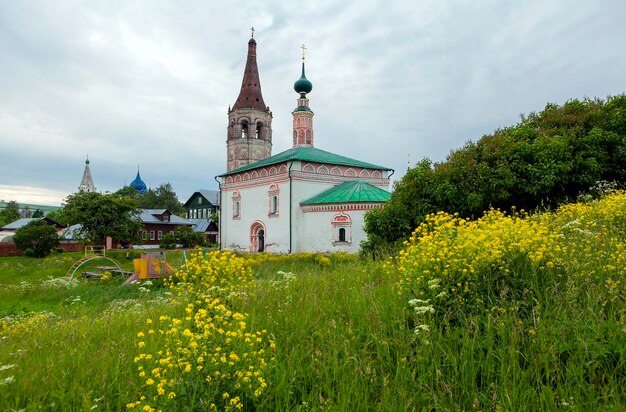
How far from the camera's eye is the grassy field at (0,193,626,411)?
254 centimetres

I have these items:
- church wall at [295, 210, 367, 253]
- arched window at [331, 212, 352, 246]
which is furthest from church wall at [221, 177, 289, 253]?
arched window at [331, 212, 352, 246]

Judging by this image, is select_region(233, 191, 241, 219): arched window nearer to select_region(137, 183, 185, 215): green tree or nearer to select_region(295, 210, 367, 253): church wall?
select_region(295, 210, 367, 253): church wall

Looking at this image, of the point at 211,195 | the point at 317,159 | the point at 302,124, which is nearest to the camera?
the point at 317,159

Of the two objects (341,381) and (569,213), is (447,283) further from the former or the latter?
(569,213)

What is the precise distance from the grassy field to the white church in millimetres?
16540

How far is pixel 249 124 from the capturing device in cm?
4031

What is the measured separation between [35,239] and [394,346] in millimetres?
33490

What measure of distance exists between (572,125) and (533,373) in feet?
36.7

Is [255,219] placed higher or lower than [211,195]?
lower

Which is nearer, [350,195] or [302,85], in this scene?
[350,195]

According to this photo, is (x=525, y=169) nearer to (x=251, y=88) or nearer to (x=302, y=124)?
(x=302, y=124)

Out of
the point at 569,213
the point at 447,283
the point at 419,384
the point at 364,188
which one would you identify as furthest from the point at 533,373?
the point at 364,188

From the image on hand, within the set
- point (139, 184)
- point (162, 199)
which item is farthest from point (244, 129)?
point (139, 184)

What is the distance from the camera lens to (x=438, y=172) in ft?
35.9
